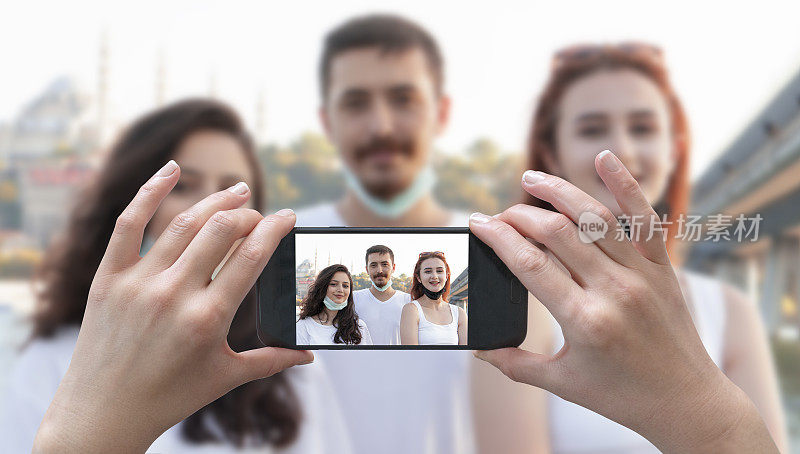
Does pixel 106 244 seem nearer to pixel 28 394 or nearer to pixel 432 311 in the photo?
pixel 28 394

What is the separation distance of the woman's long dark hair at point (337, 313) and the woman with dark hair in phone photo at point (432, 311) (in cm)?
9

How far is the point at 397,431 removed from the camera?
2406mm

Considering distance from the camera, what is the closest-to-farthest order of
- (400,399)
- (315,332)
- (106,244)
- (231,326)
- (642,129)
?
(315,332) → (231,326) → (106,244) → (642,129) → (400,399)

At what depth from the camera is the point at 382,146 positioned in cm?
245

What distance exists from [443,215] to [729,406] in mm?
1904

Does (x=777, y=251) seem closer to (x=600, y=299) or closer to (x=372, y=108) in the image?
(x=372, y=108)

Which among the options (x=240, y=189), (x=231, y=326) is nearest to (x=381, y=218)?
(x=231, y=326)

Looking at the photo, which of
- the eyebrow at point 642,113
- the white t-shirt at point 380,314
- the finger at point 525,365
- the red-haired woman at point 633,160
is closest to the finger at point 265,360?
the white t-shirt at point 380,314

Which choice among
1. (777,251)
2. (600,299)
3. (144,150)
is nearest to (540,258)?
(600,299)

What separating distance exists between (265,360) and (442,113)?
75.9 inches

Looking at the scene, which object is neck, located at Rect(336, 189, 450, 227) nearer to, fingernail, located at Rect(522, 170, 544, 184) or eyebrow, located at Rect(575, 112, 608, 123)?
eyebrow, located at Rect(575, 112, 608, 123)

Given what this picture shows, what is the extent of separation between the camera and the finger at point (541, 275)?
0.75m

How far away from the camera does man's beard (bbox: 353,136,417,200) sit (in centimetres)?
244

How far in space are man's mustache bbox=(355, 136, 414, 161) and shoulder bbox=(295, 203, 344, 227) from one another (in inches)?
12.5
